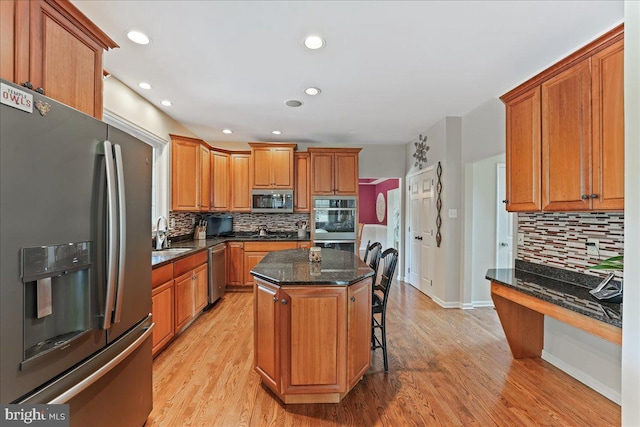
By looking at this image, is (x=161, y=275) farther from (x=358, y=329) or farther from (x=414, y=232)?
(x=414, y=232)

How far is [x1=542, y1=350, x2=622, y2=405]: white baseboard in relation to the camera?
209cm

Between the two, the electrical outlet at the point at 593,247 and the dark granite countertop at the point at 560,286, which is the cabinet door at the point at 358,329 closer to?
the dark granite countertop at the point at 560,286

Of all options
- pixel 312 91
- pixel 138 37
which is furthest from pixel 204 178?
pixel 138 37

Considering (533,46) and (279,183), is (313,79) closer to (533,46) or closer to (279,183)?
(533,46)

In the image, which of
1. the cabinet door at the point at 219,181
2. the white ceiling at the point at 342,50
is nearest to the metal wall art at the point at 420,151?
the white ceiling at the point at 342,50

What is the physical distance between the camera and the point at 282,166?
5.12 metres

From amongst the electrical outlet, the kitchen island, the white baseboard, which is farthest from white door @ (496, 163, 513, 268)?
the kitchen island

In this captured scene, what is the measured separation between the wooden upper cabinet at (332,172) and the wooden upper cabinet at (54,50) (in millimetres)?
3540

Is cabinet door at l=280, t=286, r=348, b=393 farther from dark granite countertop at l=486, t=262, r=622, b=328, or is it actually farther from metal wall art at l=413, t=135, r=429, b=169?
metal wall art at l=413, t=135, r=429, b=169

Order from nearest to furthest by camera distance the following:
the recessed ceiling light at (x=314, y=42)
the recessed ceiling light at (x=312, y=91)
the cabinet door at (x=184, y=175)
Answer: the recessed ceiling light at (x=314, y=42)
the recessed ceiling light at (x=312, y=91)
the cabinet door at (x=184, y=175)

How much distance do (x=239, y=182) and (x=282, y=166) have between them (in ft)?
2.76

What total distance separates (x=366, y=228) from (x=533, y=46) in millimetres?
7476

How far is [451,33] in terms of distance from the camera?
2168 mm

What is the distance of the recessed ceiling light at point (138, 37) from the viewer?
218 centimetres
